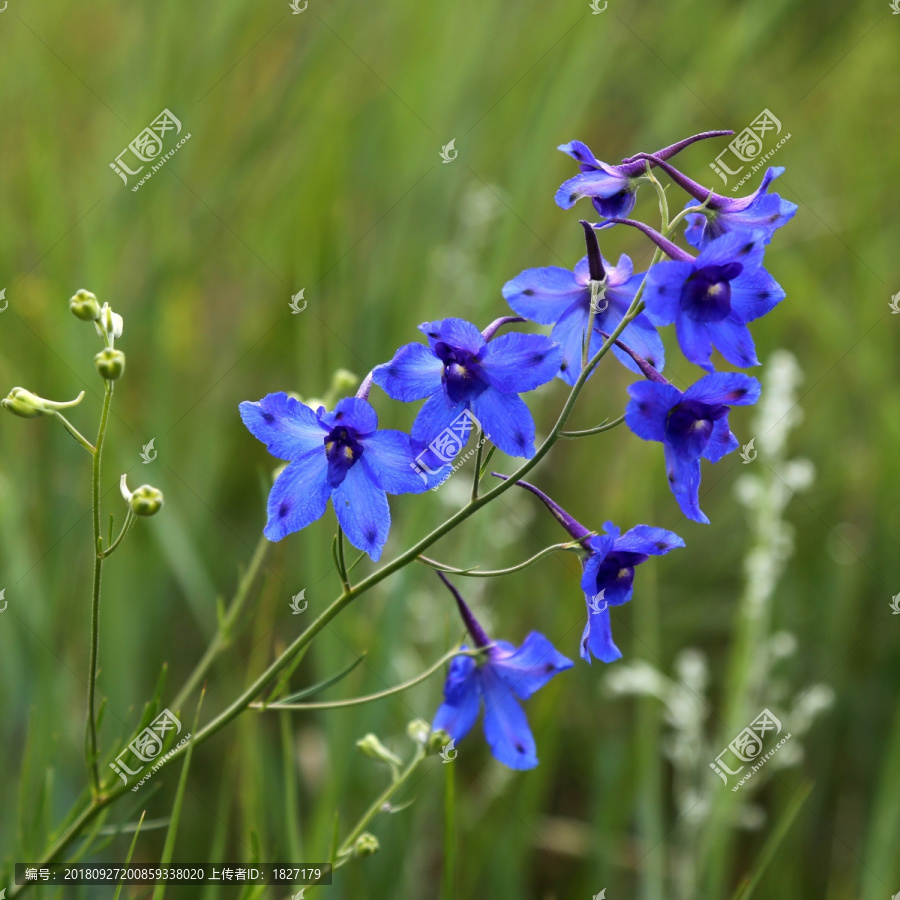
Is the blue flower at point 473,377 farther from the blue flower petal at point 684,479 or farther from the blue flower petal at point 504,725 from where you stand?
the blue flower petal at point 504,725

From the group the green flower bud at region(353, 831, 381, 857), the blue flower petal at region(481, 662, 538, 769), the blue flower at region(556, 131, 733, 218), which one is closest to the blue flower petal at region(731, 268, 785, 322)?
the blue flower at region(556, 131, 733, 218)

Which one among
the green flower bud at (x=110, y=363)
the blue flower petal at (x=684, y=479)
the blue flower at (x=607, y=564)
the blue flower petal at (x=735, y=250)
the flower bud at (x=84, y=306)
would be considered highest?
the flower bud at (x=84, y=306)

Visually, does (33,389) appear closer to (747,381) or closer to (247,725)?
(247,725)

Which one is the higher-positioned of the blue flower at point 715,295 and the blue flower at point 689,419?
the blue flower at point 715,295

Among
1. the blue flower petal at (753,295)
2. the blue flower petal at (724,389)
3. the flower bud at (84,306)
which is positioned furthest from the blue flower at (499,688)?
the flower bud at (84,306)

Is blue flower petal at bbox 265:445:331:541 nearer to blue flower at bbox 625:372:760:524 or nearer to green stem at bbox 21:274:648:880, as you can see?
green stem at bbox 21:274:648:880

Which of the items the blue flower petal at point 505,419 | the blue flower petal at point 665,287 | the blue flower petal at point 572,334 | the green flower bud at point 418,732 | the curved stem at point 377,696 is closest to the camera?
the blue flower petal at point 665,287

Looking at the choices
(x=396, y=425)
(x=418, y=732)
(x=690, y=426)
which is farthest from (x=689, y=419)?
(x=396, y=425)
